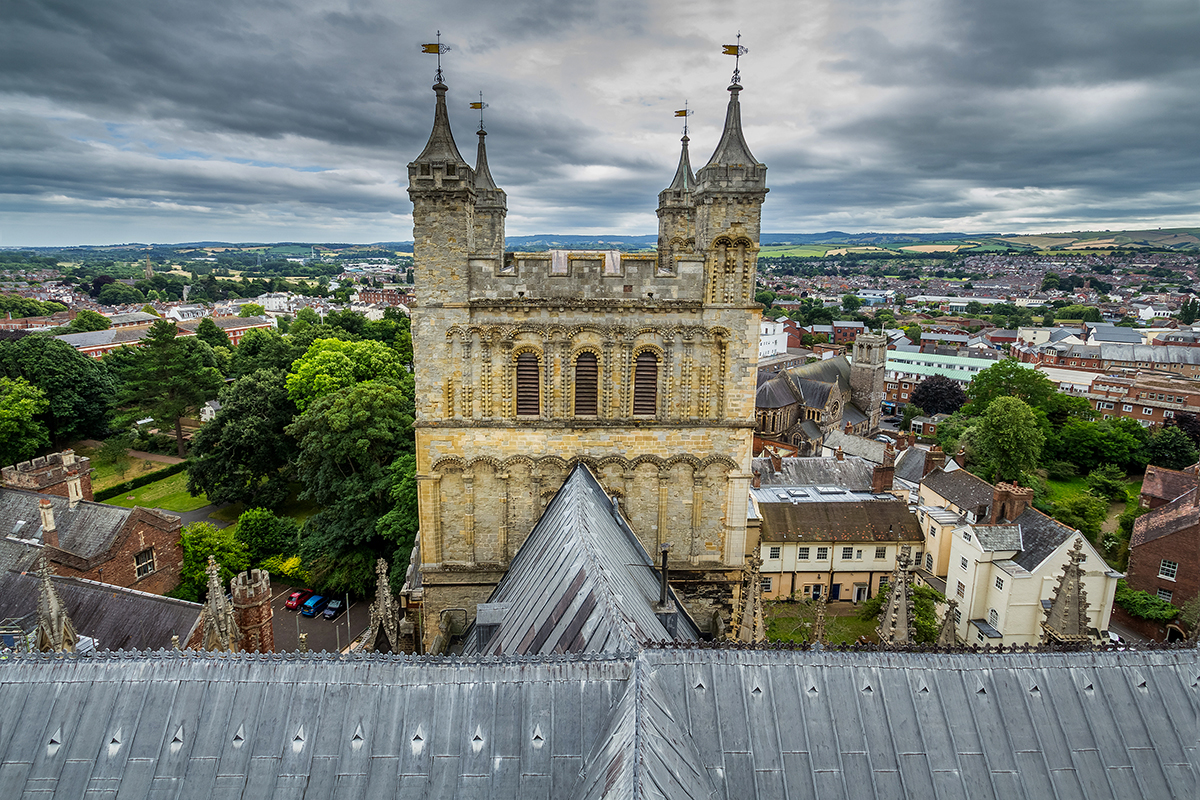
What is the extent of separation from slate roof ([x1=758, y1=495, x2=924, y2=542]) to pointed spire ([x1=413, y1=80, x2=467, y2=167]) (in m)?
31.4

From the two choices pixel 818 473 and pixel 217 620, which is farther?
pixel 818 473

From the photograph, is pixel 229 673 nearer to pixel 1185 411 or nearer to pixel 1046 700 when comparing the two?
pixel 1046 700

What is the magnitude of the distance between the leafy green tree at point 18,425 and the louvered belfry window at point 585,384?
5933 cm

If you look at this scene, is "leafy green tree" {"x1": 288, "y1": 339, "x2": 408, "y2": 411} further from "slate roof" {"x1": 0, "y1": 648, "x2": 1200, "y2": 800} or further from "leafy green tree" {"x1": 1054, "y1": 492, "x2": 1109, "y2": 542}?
"leafy green tree" {"x1": 1054, "y1": 492, "x2": 1109, "y2": 542}

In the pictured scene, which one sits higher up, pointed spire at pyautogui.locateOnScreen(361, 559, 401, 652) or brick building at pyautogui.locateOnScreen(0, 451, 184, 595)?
pointed spire at pyautogui.locateOnScreen(361, 559, 401, 652)

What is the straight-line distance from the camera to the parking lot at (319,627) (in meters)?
34.0

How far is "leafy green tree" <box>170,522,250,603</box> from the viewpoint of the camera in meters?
34.9

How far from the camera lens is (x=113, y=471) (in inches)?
2362

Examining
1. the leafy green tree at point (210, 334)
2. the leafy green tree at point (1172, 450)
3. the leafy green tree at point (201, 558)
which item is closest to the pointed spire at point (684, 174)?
the leafy green tree at point (201, 558)

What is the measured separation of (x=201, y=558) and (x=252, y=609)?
19.3m

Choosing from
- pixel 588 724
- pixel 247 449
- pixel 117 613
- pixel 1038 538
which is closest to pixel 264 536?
pixel 247 449

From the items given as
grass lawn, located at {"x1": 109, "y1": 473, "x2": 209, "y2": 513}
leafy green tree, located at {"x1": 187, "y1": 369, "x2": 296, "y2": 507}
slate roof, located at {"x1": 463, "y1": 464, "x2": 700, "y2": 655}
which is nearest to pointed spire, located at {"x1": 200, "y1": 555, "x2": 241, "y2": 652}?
slate roof, located at {"x1": 463, "y1": 464, "x2": 700, "y2": 655}

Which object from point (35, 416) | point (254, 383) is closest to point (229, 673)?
point (254, 383)

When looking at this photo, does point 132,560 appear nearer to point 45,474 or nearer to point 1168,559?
point 45,474
